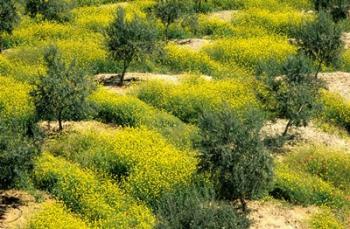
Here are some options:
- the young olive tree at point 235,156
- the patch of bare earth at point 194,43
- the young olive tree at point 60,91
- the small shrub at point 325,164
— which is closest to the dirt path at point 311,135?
the small shrub at point 325,164

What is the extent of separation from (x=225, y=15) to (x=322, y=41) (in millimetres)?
17534

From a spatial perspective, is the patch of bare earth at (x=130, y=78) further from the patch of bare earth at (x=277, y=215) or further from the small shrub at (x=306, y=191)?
the patch of bare earth at (x=277, y=215)

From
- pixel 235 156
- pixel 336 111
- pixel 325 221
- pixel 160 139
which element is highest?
pixel 235 156

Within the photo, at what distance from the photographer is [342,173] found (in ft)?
101

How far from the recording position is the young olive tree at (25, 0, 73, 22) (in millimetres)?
51500

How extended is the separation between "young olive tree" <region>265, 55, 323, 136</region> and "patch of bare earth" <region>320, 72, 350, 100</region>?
5575 mm

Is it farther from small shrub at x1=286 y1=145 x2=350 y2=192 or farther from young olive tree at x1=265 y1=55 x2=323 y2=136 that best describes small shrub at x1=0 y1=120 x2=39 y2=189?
young olive tree at x1=265 y1=55 x2=323 y2=136

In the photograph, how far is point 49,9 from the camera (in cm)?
5159

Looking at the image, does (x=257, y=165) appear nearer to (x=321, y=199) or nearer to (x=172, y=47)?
(x=321, y=199)

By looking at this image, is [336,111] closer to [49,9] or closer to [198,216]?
[198,216]

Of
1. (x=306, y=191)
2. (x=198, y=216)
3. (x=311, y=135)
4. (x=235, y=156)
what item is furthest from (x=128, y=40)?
(x=198, y=216)

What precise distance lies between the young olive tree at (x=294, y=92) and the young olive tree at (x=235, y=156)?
5979mm

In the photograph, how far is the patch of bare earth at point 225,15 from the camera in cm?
Result: 5574

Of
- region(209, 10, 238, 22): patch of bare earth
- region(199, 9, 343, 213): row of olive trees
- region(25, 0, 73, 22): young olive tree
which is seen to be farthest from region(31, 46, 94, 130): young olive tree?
region(209, 10, 238, 22): patch of bare earth
